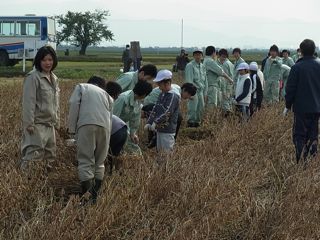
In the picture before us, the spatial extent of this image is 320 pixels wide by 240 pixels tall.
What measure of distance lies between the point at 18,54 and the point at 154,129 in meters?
18.3

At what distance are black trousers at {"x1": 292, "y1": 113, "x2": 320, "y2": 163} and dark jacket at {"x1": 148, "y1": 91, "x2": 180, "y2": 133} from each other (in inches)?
60.5

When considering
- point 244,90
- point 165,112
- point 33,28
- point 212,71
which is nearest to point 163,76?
point 165,112

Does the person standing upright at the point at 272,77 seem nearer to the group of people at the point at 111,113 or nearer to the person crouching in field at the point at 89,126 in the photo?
the group of people at the point at 111,113

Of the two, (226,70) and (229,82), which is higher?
(226,70)

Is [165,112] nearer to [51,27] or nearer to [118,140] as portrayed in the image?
[118,140]

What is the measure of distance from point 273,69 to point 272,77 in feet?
0.62

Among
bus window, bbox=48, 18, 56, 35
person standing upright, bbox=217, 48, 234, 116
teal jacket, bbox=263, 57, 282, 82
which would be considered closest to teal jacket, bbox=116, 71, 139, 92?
person standing upright, bbox=217, 48, 234, 116

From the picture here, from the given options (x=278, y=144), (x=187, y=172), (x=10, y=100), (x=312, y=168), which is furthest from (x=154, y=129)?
(x=10, y=100)

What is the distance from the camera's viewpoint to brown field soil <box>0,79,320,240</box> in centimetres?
323

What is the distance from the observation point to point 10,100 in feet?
28.1

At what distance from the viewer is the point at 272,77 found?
11227 millimetres

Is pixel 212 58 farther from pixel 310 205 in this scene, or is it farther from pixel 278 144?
pixel 310 205

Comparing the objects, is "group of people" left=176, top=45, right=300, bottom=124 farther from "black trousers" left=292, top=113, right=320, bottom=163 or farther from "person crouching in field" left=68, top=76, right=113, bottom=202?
"person crouching in field" left=68, top=76, right=113, bottom=202

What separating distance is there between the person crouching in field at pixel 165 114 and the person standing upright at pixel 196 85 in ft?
10.7
